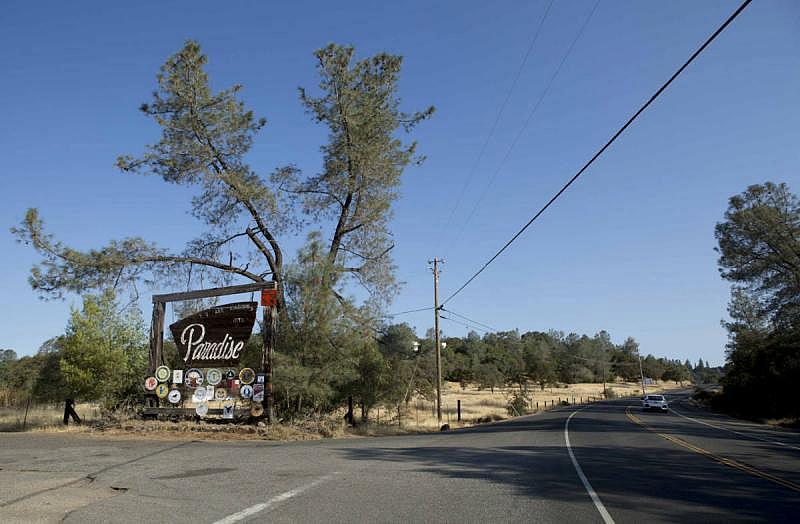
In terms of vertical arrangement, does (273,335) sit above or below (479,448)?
above

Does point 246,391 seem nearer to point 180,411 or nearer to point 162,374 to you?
point 180,411

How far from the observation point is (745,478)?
1055 centimetres

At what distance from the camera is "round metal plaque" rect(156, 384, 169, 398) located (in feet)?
68.5

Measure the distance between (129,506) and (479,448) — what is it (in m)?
9.99

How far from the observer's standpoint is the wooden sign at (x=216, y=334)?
67.9 ft

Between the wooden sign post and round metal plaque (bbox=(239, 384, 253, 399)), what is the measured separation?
55cm

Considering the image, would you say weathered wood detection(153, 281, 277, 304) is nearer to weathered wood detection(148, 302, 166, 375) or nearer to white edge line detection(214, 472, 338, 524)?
weathered wood detection(148, 302, 166, 375)

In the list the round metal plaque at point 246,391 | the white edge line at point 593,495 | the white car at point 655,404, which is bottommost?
the white car at point 655,404

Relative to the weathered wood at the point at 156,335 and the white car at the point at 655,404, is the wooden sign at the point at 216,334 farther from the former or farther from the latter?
the white car at the point at 655,404

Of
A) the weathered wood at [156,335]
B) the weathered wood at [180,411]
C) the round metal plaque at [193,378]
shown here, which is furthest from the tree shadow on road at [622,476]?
the weathered wood at [156,335]

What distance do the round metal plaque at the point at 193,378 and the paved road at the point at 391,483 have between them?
499cm

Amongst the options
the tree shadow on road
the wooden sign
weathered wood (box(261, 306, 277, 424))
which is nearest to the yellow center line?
the tree shadow on road

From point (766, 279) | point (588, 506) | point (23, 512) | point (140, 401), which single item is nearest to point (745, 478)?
point (588, 506)

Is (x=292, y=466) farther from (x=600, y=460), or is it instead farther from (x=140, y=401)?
(x=140, y=401)
